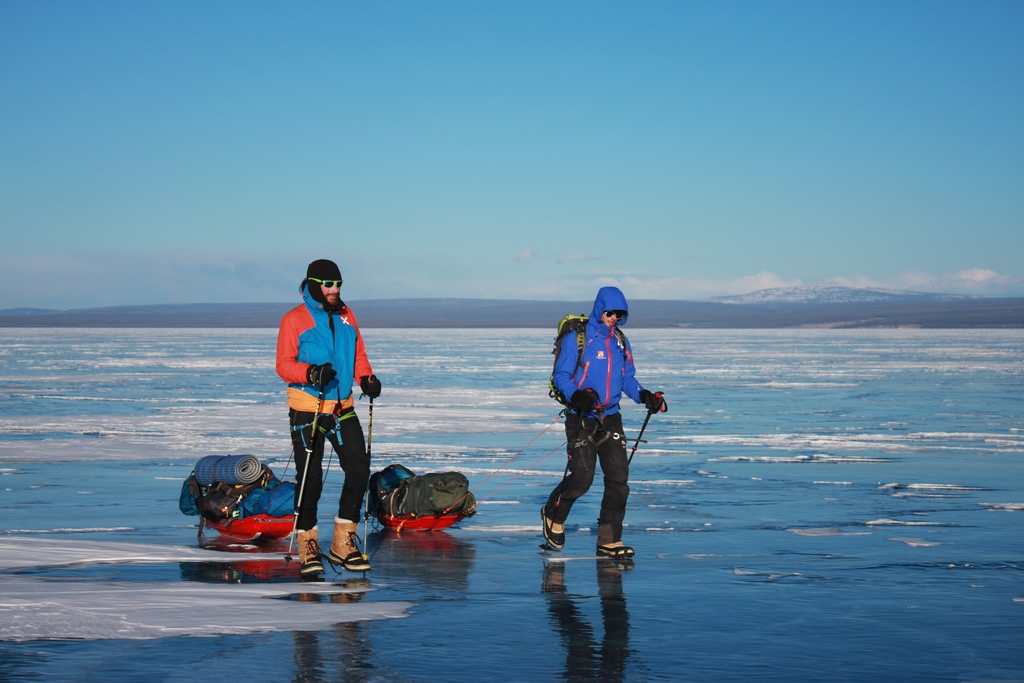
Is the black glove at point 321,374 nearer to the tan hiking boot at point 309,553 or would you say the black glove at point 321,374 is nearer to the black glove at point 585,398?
the tan hiking boot at point 309,553

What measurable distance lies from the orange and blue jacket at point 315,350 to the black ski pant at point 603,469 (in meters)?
1.62

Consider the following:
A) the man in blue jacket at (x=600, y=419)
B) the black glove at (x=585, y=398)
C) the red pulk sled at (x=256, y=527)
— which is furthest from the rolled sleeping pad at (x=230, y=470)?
the black glove at (x=585, y=398)

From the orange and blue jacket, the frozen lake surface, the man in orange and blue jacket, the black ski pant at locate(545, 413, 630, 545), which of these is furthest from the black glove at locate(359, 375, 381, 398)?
the black ski pant at locate(545, 413, 630, 545)

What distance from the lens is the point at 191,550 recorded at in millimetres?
7703

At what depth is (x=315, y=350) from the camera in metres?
6.86

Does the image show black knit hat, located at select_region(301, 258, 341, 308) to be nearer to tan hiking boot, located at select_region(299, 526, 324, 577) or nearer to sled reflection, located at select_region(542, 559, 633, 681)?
tan hiking boot, located at select_region(299, 526, 324, 577)

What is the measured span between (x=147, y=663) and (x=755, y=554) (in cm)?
422

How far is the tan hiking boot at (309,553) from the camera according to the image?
6.83 meters

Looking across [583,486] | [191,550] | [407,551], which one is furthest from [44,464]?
[583,486]

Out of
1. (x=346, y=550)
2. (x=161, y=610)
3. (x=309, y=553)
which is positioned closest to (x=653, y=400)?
(x=346, y=550)

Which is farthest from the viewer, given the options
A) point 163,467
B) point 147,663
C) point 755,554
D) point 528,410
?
point 528,410

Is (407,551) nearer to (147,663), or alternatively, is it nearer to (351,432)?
(351,432)

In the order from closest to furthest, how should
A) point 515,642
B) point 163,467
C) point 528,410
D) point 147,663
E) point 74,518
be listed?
point 147,663 → point 515,642 → point 74,518 → point 163,467 → point 528,410

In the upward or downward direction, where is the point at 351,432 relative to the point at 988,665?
upward
